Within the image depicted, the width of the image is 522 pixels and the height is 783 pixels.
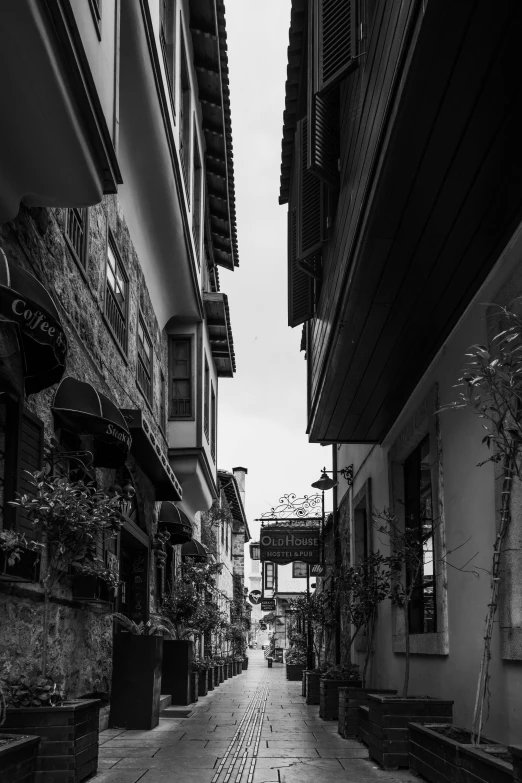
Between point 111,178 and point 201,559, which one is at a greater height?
point 111,178

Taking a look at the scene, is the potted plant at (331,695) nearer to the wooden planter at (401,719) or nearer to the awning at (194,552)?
the wooden planter at (401,719)

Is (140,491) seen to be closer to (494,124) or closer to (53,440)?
(53,440)

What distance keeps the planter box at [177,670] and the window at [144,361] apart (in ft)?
14.0

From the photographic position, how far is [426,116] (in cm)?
518

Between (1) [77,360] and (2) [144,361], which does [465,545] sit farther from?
(2) [144,361]

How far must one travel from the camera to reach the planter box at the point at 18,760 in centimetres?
482

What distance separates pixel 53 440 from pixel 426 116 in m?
4.31

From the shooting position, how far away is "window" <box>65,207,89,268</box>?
350 inches

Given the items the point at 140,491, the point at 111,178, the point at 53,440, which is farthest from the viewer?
the point at 140,491

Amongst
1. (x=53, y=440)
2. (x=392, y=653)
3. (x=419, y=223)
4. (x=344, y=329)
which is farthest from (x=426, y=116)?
(x=392, y=653)

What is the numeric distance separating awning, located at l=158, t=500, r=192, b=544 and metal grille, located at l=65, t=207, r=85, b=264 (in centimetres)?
713

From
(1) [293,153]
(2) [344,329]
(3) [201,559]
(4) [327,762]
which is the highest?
(1) [293,153]

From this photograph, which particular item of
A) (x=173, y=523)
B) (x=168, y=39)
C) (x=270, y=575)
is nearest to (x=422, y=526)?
(x=173, y=523)

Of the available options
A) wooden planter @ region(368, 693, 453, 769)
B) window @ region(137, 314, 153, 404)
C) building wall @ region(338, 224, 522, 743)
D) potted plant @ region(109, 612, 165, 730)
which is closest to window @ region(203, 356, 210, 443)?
window @ region(137, 314, 153, 404)
